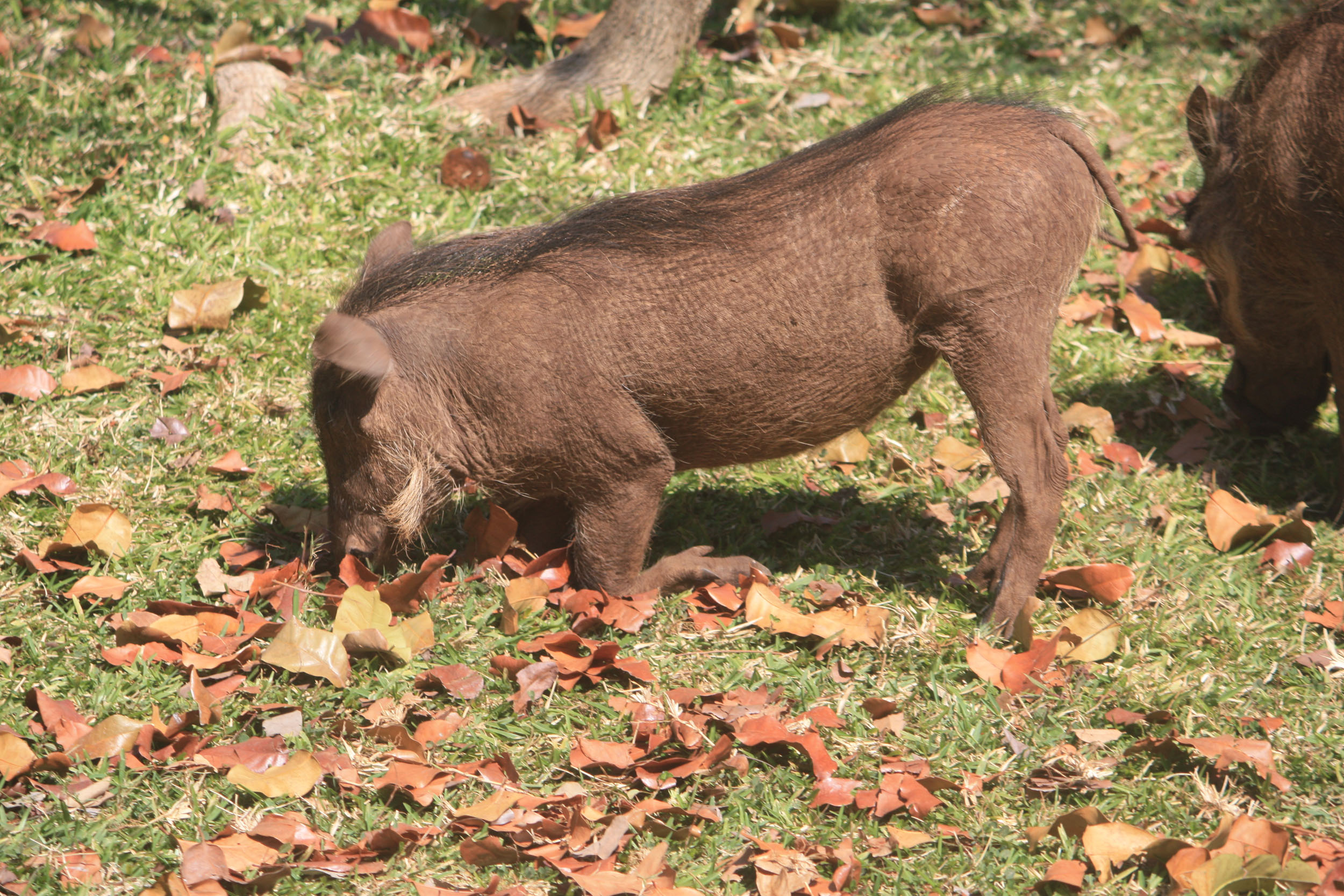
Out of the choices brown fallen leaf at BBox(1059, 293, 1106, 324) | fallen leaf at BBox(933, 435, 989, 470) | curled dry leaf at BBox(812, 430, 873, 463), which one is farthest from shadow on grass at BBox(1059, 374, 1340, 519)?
curled dry leaf at BBox(812, 430, 873, 463)

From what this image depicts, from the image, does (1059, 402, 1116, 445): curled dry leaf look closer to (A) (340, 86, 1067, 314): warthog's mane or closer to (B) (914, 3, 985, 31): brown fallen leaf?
(A) (340, 86, 1067, 314): warthog's mane

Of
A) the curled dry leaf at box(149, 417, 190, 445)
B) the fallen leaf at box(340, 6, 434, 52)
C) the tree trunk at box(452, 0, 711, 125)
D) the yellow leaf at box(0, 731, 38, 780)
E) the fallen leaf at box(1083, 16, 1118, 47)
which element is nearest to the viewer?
the yellow leaf at box(0, 731, 38, 780)

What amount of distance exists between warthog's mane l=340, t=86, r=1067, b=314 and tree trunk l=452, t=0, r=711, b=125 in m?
2.27

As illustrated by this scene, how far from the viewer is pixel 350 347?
329cm

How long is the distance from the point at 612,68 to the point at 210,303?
2329 millimetres

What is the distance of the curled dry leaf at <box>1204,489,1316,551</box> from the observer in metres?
3.93

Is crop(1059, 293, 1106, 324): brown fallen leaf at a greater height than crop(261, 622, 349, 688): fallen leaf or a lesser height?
greater

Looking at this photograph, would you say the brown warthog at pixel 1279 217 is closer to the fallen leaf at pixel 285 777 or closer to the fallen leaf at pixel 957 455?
the fallen leaf at pixel 957 455

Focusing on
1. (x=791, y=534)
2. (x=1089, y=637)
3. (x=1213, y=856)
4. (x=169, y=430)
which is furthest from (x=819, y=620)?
(x=169, y=430)

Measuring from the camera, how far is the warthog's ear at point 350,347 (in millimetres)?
3277

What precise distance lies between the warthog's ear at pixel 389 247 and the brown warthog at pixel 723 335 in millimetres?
199

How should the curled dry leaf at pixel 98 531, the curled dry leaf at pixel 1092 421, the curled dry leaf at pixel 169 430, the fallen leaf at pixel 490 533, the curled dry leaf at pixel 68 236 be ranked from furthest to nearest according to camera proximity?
the curled dry leaf at pixel 68 236
the curled dry leaf at pixel 1092 421
the curled dry leaf at pixel 169 430
the fallen leaf at pixel 490 533
the curled dry leaf at pixel 98 531

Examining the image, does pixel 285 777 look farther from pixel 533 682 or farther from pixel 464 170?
pixel 464 170

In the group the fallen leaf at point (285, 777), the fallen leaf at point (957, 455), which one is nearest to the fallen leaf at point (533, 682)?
the fallen leaf at point (285, 777)
